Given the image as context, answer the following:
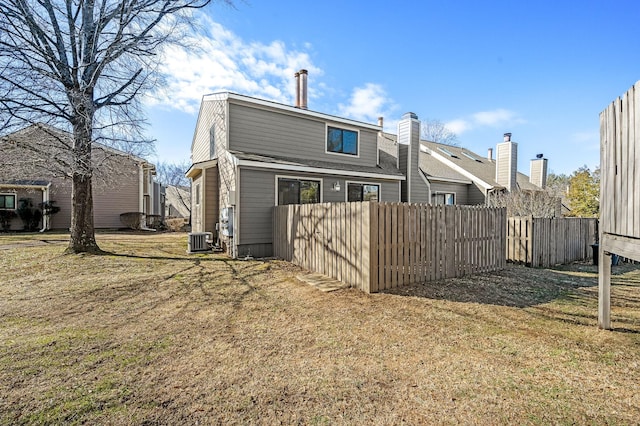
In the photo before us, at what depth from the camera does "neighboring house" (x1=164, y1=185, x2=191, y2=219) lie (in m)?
35.8

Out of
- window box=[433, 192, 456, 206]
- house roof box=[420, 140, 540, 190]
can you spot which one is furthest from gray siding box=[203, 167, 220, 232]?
window box=[433, 192, 456, 206]

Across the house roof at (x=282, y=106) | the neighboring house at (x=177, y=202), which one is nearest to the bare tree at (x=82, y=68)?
the house roof at (x=282, y=106)

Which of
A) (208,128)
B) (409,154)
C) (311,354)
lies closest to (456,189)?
(409,154)

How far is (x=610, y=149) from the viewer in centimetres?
394

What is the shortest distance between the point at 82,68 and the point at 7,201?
44.4 ft

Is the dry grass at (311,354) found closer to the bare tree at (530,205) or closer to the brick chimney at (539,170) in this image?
the bare tree at (530,205)

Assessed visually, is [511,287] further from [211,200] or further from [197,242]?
[211,200]

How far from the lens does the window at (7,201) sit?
16.6 meters

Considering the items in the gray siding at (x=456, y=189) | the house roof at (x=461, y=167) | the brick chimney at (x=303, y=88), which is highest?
the brick chimney at (x=303, y=88)

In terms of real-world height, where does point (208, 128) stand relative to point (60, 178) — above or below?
above

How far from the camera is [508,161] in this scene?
57.4 ft

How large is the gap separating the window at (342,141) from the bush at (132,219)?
44.6ft

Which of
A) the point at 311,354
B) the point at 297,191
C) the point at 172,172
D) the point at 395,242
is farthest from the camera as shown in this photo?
the point at 172,172

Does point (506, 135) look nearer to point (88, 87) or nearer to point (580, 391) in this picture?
point (580, 391)
